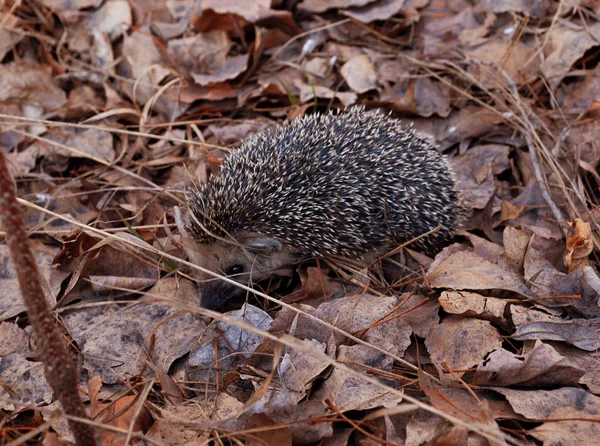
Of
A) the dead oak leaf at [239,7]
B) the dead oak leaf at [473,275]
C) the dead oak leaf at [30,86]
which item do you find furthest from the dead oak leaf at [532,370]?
the dead oak leaf at [30,86]

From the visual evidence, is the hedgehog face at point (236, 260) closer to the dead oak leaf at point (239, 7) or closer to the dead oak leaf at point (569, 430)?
the dead oak leaf at point (569, 430)

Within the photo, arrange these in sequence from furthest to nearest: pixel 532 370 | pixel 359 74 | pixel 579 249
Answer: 1. pixel 359 74
2. pixel 579 249
3. pixel 532 370

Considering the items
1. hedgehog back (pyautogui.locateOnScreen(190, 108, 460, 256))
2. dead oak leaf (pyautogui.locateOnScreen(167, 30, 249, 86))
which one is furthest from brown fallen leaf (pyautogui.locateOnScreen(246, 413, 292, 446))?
dead oak leaf (pyautogui.locateOnScreen(167, 30, 249, 86))

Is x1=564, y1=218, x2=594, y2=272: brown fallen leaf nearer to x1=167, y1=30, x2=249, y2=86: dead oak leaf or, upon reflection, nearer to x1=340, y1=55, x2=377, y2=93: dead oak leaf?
x1=340, y1=55, x2=377, y2=93: dead oak leaf

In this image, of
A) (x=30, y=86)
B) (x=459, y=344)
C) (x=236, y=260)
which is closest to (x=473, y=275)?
(x=459, y=344)

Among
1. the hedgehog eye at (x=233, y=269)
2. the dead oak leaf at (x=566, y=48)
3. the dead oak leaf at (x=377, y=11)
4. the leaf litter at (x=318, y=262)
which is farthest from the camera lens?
the dead oak leaf at (x=377, y=11)

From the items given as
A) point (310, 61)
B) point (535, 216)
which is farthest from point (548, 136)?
point (310, 61)

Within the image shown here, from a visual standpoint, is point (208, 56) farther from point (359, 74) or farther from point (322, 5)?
point (359, 74)

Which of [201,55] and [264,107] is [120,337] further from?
[201,55]
